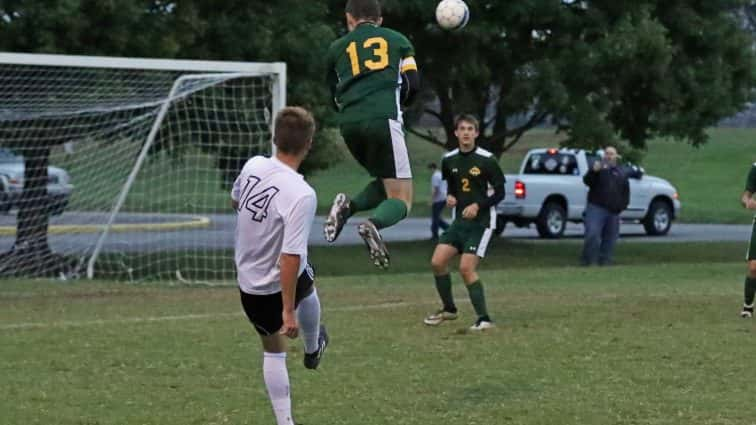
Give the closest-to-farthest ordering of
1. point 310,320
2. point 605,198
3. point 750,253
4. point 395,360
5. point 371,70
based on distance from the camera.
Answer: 1. point 310,320
2. point 371,70
3. point 395,360
4. point 750,253
5. point 605,198

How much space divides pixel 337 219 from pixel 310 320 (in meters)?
0.79

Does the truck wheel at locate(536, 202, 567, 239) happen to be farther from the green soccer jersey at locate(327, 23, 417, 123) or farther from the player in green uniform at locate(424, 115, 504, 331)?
the green soccer jersey at locate(327, 23, 417, 123)

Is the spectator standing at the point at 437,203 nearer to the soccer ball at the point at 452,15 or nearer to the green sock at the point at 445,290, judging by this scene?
the green sock at the point at 445,290

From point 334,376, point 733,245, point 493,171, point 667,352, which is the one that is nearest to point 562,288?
point 493,171

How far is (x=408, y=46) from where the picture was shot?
9.34 meters

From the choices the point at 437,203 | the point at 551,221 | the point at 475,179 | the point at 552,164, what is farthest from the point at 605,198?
the point at 475,179

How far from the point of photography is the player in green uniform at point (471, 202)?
45.4ft

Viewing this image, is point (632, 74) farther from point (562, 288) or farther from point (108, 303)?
point (108, 303)

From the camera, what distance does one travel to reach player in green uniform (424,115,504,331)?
13852 mm

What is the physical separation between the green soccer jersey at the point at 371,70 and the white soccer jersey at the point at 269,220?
154 cm

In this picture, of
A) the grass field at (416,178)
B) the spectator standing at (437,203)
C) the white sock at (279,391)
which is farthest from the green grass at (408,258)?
the white sock at (279,391)

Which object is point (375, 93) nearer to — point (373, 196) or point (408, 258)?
point (373, 196)

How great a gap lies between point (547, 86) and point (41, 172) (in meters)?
9.02

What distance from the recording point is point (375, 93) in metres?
9.33
